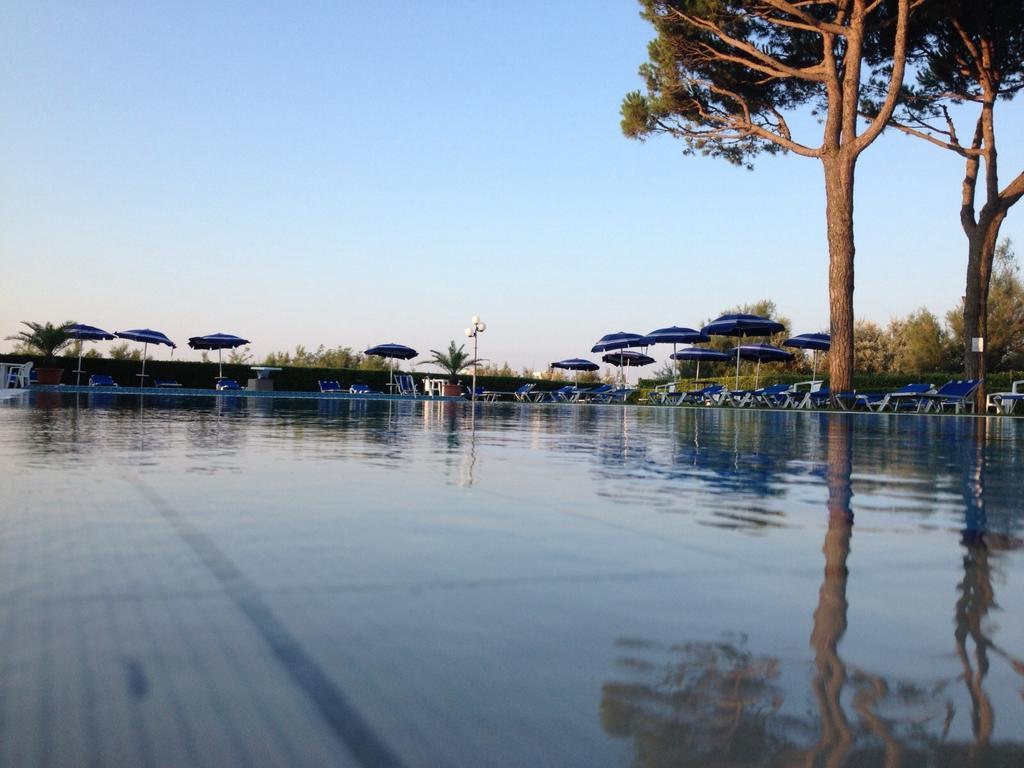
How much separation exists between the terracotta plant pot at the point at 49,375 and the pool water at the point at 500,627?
23.1 metres

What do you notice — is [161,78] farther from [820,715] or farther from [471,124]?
[820,715]

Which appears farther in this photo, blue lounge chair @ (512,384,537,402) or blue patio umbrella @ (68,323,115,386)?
blue lounge chair @ (512,384,537,402)

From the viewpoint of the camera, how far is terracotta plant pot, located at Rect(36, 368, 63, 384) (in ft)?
77.4

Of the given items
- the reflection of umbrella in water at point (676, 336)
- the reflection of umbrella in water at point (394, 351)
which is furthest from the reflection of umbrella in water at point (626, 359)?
the reflection of umbrella in water at point (394, 351)

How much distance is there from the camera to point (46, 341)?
79.0ft

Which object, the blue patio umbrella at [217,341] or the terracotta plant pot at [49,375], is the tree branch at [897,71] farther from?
the terracotta plant pot at [49,375]

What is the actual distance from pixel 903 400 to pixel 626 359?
13236 mm

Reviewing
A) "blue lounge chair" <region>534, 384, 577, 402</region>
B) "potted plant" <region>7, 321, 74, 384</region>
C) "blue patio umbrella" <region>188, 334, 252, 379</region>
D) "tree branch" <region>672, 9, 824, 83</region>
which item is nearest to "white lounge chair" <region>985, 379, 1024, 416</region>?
"tree branch" <region>672, 9, 824, 83</region>

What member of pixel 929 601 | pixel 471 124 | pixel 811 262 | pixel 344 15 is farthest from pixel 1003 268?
pixel 929 601

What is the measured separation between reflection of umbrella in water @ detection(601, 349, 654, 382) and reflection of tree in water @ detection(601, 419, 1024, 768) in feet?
98.6

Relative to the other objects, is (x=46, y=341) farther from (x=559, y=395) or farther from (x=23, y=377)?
(x=559, y=395)

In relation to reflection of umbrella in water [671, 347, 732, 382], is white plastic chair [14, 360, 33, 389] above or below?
below

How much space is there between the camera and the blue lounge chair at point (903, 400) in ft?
59.2

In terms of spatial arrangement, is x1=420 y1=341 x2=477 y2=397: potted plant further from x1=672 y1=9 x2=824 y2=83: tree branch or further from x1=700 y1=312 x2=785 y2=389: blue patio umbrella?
x1=672 y1=9 x2=824 y2=83: tree branch
